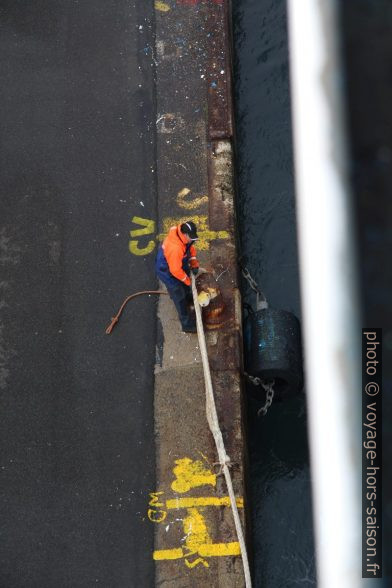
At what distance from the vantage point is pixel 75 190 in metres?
8.85

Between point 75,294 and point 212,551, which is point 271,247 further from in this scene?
point 212,551

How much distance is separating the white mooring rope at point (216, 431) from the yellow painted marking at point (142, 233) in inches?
45.8

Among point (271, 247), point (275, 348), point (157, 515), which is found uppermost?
point (271, 247)

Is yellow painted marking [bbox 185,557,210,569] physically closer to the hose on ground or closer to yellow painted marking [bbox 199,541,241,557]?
yellow painted marking [bbox 199,541,241,557]

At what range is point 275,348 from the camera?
25.7 feet

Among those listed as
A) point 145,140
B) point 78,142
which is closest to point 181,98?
point 145,140

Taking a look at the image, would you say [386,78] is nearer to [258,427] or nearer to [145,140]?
[145,140]

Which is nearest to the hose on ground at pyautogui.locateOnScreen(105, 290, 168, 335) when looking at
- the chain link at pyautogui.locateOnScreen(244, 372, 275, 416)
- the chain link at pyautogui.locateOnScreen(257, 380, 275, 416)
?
the chain link at pyautogui.locateOnScreen(244, 372, 275, 416)

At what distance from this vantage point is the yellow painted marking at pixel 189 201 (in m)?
8.60

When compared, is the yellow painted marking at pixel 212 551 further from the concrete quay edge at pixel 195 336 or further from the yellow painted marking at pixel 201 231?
the yellow painted marking at pixel 201 231

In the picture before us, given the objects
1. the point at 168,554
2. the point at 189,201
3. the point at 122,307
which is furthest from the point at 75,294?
the point at 168,554

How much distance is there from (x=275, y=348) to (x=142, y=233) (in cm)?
208

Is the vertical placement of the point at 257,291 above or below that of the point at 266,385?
above

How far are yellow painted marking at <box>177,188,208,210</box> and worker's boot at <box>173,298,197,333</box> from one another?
1427mm
